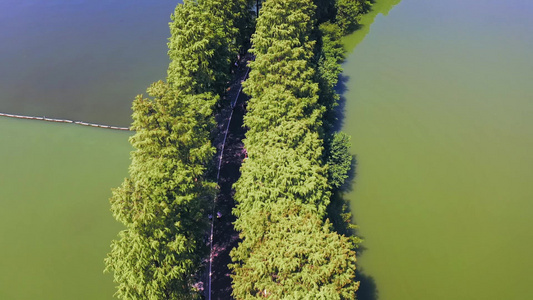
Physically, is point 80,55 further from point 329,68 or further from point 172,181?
point 172,181

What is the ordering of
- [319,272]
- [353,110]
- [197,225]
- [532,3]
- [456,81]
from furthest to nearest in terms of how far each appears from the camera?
[532,3]
[456,81]
[353,110]
[197,225]
[319,272]

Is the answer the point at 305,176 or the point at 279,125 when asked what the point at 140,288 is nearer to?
the point at 305,176


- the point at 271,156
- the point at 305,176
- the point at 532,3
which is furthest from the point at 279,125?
the point at 532,3

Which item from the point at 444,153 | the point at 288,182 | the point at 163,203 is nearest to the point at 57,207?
the point at 163,203

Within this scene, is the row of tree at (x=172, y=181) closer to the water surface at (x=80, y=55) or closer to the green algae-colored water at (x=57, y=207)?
the green algae-colored water at (x=57, y=207)

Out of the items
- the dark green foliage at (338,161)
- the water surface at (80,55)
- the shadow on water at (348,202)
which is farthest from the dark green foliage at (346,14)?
the dark green foliage at (338,161)

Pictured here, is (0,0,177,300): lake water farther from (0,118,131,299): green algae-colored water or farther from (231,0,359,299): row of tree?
(231,0,359,299): row of tree
